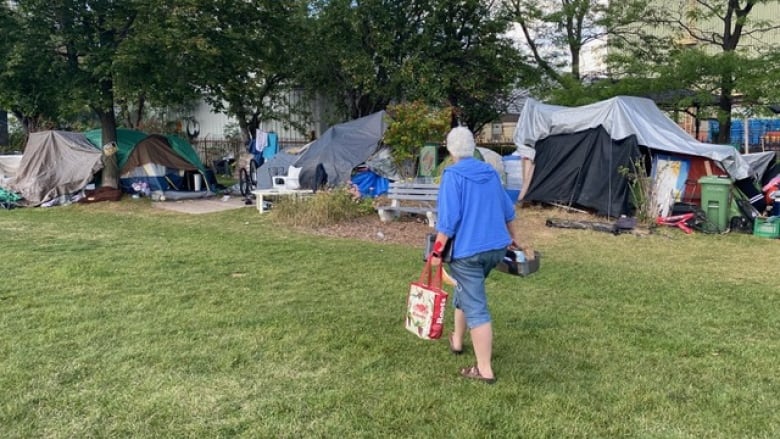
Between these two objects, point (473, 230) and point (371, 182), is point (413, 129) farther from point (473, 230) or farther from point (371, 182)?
point (473, 230)

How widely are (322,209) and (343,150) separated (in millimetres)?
3484

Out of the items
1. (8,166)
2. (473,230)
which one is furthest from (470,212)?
(8,166)

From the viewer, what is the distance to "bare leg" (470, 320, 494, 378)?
11.2 ft

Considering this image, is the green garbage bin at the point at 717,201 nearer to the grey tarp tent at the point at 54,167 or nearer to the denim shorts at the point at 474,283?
the denim shorts at the point at 474,283

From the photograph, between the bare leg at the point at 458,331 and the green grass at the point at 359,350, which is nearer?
the green grass at the point at 359,350

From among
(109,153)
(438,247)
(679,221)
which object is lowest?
(679,221)

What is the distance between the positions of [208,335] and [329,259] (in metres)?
2.82

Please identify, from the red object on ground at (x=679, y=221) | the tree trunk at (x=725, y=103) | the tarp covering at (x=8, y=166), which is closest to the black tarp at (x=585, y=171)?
the red object on ground at (x=679, y=221)

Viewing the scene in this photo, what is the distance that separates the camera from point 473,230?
334 centimetres

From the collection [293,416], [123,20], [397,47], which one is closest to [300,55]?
[397,47]

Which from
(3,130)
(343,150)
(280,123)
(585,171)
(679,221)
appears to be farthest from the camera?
(280,123)

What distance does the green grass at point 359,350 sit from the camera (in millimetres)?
3016

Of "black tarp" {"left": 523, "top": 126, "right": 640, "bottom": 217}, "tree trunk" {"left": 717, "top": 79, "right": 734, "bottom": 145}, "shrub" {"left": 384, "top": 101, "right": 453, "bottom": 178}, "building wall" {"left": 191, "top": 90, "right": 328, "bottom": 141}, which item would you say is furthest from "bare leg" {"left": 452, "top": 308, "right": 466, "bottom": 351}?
"building wall" {"left": 191, "top": 90, "right": 328, "bottom": 141}

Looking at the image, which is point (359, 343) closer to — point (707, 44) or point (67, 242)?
point (67, 242)
